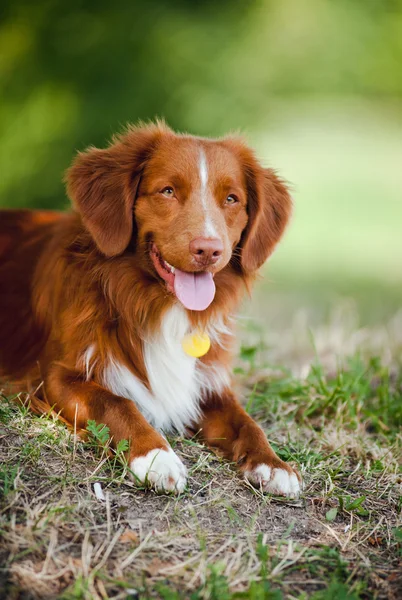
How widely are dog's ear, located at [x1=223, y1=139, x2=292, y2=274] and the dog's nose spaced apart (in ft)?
1.71

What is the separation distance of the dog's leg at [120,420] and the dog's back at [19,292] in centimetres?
50

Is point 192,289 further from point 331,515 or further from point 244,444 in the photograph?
point 331,515

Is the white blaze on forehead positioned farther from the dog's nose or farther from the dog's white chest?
the dog's white chest

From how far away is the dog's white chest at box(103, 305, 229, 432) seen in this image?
372cm

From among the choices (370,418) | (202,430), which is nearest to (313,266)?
(370,418)

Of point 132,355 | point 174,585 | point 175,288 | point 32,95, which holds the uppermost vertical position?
point 32,95

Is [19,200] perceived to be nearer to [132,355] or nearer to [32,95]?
[32,95]

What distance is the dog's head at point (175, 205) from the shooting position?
346cm

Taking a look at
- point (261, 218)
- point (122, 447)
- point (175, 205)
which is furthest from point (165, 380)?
point (261, 218)

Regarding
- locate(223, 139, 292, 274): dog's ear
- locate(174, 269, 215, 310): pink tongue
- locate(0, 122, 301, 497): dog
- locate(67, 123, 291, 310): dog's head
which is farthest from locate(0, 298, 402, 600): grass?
locate(223, 139, 292, 274): dog's ear

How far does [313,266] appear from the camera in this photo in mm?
11047

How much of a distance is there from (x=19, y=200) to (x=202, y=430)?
225 inches

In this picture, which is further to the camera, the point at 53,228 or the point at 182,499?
the point at 53,228

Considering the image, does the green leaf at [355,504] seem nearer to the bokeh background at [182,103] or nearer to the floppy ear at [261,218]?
the floppy ear at [261,218]
